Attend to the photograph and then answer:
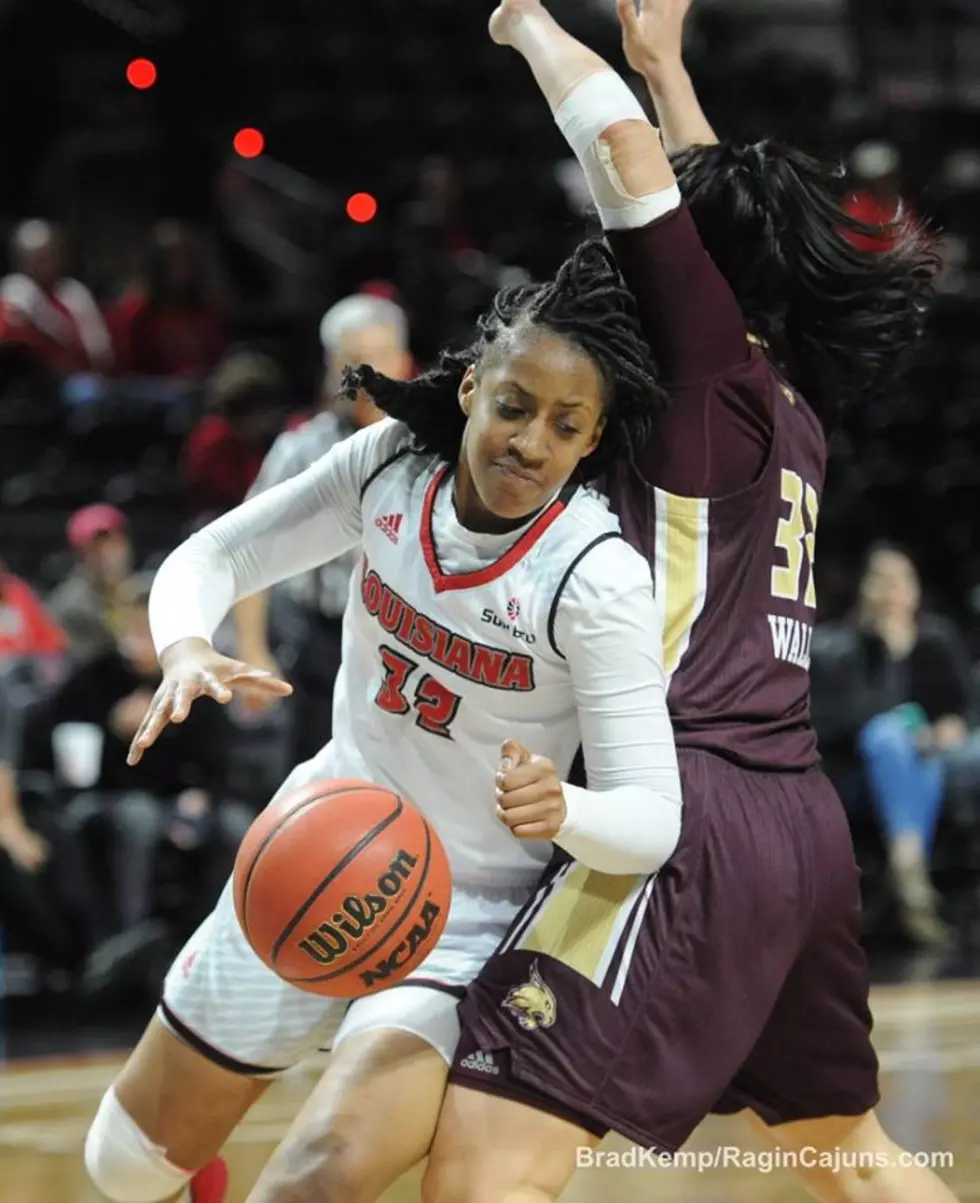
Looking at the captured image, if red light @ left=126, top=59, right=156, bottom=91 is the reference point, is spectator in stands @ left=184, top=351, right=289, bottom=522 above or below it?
below

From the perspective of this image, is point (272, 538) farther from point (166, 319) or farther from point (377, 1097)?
point (166, 319)

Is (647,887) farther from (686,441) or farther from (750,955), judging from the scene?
(686,441)

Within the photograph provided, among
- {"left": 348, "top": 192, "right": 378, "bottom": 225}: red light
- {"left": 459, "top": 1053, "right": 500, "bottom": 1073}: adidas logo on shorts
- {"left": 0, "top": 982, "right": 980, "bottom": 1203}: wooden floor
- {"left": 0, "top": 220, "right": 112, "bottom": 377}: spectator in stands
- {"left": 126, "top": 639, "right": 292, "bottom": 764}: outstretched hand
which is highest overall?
{"left": 348, "top": 192, "right": 378, "bottom": 225}: red light

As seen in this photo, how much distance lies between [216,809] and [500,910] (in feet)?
12.7

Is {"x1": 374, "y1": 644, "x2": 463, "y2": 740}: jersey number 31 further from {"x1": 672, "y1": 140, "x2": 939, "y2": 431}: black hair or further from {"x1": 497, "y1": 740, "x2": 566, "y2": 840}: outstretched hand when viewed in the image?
{"x1": 672, "y1": 140, "x2": 939, "y2": 431}: black hair

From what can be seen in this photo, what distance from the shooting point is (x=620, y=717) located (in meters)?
2.58

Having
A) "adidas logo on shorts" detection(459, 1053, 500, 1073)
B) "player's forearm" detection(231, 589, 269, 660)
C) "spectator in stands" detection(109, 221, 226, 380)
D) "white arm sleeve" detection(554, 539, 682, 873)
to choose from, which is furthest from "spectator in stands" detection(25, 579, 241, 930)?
"white arm sleeve" detection(554, 539, 682, 873)

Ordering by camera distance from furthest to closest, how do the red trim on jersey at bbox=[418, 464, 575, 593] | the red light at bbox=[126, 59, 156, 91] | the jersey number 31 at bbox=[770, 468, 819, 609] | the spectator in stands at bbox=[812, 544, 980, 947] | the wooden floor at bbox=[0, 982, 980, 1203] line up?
the red light at bbox=[126, 59, 156, 91] → the spectator in stands at bbox=[812, 544, 980, 947] → the wooden floor at bbox=[0, 982, 980, 1203] → the jersey number 31 at bbox=[770, 468, 819, 609] → the red trim on jersey at bbox=[418, 464, 575, 593]

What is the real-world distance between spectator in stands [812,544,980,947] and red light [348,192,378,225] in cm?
444

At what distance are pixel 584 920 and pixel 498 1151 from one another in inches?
13.3

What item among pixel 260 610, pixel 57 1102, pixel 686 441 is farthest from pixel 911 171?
pixel 686 441

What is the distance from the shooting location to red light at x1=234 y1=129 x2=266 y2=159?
460 inches

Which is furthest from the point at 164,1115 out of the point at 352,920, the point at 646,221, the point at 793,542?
the point at 646,221

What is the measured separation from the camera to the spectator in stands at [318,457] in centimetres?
519
